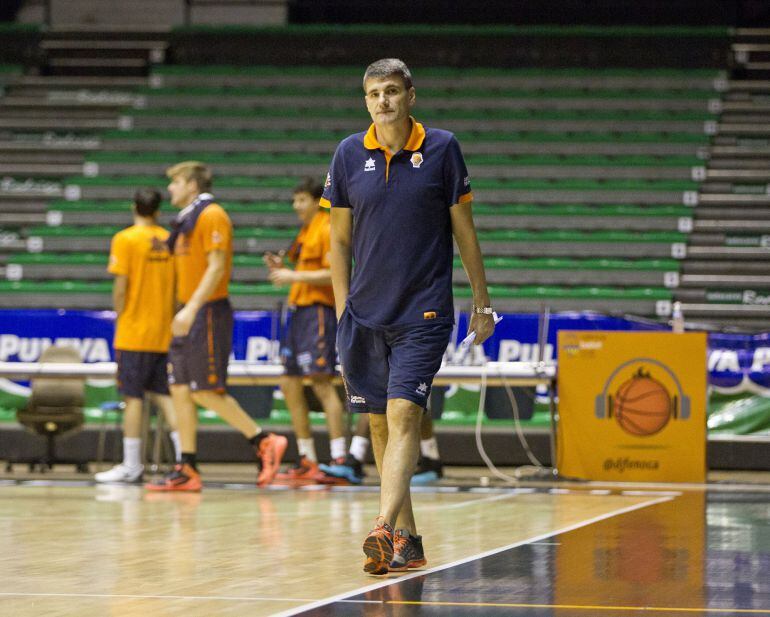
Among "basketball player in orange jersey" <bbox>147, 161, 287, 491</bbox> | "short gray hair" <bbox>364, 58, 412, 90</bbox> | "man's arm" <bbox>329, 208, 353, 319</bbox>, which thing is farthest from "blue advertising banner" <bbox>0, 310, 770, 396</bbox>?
"short gray hair" <bbox>364, 58, 412, 90</bbox>

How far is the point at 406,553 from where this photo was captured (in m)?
4.79

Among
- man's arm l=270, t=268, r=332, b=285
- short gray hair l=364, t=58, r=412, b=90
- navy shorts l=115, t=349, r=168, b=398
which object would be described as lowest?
navy shorts l=115, t=349, r=168, b=398

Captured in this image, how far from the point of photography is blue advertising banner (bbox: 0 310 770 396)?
34.8ft

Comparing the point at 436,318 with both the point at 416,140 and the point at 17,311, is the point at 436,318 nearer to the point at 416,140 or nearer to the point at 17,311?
the point at 416,140

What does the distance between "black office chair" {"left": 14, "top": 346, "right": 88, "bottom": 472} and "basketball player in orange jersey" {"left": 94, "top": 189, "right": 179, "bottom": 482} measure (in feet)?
3.09

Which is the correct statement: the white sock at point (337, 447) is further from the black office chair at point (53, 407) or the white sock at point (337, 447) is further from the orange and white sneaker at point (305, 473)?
the black office chair at point (53, 407)

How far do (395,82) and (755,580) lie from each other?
2028 mm

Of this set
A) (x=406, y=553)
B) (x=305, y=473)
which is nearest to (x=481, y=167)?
(x=305, y=473)

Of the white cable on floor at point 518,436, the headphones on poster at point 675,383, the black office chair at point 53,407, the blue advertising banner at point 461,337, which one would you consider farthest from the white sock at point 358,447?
the black office chair at point 53,407

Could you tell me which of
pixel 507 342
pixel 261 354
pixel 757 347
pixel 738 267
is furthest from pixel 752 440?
pixel 738 267

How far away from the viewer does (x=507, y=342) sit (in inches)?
440

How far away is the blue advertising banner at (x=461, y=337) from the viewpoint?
10.6 meters

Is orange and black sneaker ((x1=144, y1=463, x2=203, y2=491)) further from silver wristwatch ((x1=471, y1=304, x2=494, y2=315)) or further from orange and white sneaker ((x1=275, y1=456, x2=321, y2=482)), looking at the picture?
silver wristwatch ((x1=471, y1=304, x2=494, y2=315))

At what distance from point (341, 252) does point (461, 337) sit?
240 inches
